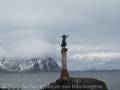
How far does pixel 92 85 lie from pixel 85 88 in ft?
4.85

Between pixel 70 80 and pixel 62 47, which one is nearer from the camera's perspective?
pixel 70 80

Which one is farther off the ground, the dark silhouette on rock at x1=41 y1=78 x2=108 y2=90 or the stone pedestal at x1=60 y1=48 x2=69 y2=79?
the stone pedestal at x1=60 y1=48 x2=69 y2=79

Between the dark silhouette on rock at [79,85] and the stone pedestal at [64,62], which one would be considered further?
the stone pedestal at [64,62]

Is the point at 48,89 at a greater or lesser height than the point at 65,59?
lesser

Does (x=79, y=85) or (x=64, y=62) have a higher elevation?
(x=64, y=62)

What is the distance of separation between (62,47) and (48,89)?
29.3 feet

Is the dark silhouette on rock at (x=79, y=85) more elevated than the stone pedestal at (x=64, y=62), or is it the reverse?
the stone pedestal at (x=64, y=62)

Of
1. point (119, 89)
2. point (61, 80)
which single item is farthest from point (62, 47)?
point (119, 89)

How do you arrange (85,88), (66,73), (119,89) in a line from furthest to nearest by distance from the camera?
(119,89) < (66,73) < (85,88)

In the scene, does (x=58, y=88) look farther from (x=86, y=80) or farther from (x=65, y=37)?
(x=65, y=37)

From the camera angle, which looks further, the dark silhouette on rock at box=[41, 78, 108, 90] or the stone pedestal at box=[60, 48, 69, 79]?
the stone pedestal at box=[60, 48, 69, 79]

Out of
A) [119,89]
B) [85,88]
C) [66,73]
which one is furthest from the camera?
[119,89]

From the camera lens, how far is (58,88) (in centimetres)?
7031

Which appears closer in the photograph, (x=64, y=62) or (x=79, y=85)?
(x=79, y=85)
